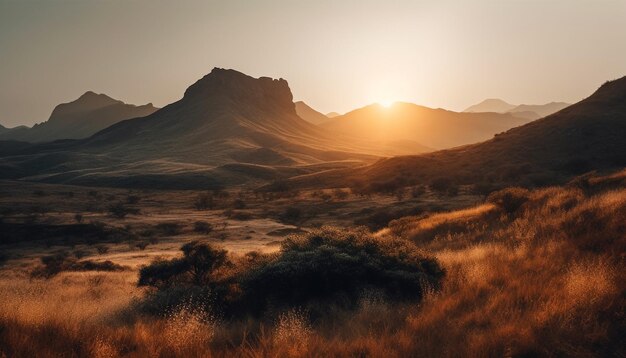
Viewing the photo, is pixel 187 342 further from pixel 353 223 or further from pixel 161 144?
pixel 161 144

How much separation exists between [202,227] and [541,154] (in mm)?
51878

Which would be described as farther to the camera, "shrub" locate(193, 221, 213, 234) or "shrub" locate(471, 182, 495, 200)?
"shrub" locate(471, 182, 495, 200)

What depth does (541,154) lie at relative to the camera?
65.4 meters

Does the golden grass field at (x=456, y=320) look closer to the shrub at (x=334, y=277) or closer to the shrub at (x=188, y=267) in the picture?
the shrub at (x=334, y=277)

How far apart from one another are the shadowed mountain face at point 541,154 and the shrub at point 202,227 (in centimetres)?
3423

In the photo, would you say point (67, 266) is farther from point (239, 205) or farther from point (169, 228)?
point (239, 205)

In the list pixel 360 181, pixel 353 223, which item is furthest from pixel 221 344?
pixel 360 181

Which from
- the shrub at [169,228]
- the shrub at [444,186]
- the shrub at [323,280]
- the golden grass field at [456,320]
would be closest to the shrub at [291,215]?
the shrub at [169,228]

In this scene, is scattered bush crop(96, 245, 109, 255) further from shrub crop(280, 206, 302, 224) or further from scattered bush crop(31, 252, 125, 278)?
shrub crop(280, 206, 302, 224)

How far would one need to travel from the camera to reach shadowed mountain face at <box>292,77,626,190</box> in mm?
58750

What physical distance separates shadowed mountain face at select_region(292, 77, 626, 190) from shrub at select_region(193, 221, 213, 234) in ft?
112

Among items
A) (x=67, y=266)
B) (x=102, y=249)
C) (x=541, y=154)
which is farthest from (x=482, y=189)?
(x=67, y=266)

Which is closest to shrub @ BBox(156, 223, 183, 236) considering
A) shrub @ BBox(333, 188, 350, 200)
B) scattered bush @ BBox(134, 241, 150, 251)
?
scattered bush @ BBox(134, 241, 150, 251)

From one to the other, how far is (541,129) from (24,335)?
81522 mm
